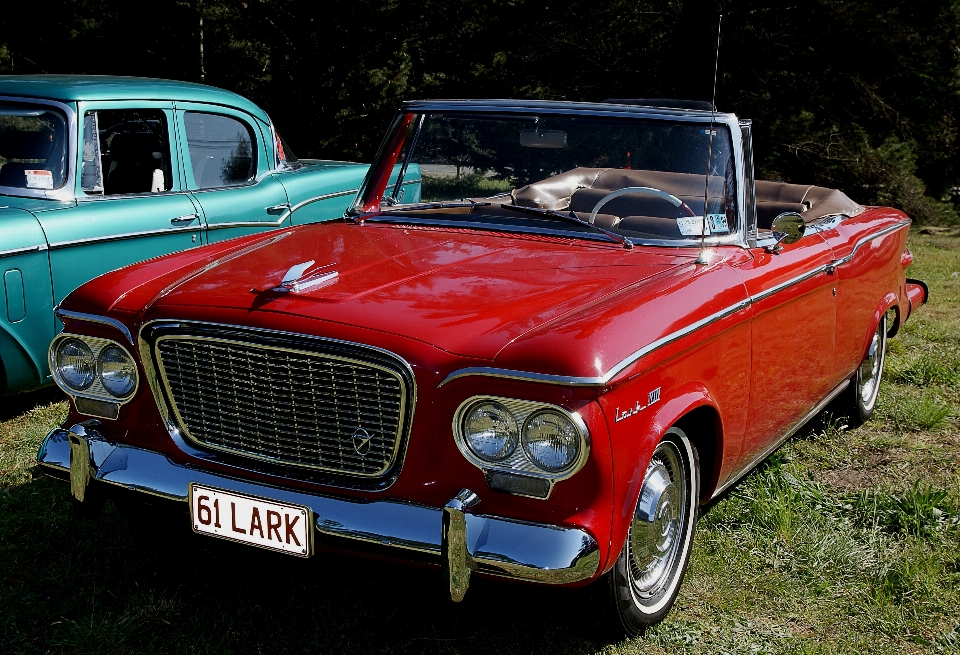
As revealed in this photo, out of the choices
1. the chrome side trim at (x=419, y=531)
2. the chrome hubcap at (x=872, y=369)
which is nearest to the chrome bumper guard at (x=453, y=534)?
the chrome side trim at (x=419, y=531)

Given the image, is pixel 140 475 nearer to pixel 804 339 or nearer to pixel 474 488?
pixel 474 488

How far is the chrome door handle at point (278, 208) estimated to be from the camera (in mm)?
6008

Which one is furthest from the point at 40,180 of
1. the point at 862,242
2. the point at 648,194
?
the point at 862,242

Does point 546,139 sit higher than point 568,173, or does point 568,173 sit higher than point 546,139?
point 546,139

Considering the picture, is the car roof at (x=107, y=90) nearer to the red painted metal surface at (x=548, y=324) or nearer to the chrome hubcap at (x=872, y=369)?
the red painted metal surface at (x=548, y=324)

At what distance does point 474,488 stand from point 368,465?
321mm

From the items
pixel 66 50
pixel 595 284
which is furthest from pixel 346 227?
pixel 66 50

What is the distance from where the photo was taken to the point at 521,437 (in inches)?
98.3

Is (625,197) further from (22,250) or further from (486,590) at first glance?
(22,250)

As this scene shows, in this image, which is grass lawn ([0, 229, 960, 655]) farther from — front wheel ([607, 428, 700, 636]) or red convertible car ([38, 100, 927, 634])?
red convertible car ([38, 100, 927, 634])

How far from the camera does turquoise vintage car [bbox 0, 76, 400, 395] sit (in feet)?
15.5

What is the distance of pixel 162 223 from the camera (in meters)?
5.36

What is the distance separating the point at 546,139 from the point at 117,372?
1.79 m

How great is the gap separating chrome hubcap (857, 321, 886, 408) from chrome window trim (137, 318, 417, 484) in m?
3.17
